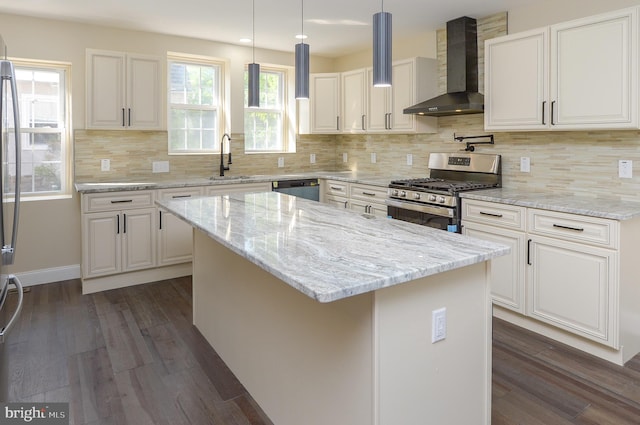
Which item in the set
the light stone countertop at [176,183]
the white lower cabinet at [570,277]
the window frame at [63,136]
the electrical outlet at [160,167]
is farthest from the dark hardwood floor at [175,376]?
the electrical outlet at [160,167]

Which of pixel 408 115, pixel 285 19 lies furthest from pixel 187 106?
pixel 408 115

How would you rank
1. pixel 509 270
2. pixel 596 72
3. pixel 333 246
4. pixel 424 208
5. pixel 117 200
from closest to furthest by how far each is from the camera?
1. pixel 333 246
2. pixel 596 72
3. pixel 509 270
4. pixel 424 208
5. pixel 117 200

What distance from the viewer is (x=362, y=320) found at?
1.52 m

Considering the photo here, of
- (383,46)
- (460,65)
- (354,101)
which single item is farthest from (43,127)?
(460,65)

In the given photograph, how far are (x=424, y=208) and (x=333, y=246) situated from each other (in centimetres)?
217

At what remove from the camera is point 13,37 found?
394 centimetres

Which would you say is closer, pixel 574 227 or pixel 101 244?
pixel 574 227

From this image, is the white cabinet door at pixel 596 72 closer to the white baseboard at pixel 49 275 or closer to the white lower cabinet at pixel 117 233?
the white lower cabinet at pixel 117 233

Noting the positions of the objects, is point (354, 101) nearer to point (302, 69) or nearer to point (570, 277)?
point (302, 69)

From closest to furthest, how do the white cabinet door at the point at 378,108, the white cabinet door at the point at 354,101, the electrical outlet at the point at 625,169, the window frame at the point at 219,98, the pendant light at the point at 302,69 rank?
the pendant light at the point at 302,69 < the electrical outlet at the point at 625,169 < the white cabinet door at the point at 378,108 < the window frame at the point at 219,98 < the white cabinet door at the point at 354,101

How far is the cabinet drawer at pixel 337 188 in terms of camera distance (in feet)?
16.2

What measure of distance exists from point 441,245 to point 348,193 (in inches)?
124

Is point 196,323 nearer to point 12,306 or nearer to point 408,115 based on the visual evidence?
point 12,306

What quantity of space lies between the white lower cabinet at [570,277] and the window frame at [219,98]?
3184mm
